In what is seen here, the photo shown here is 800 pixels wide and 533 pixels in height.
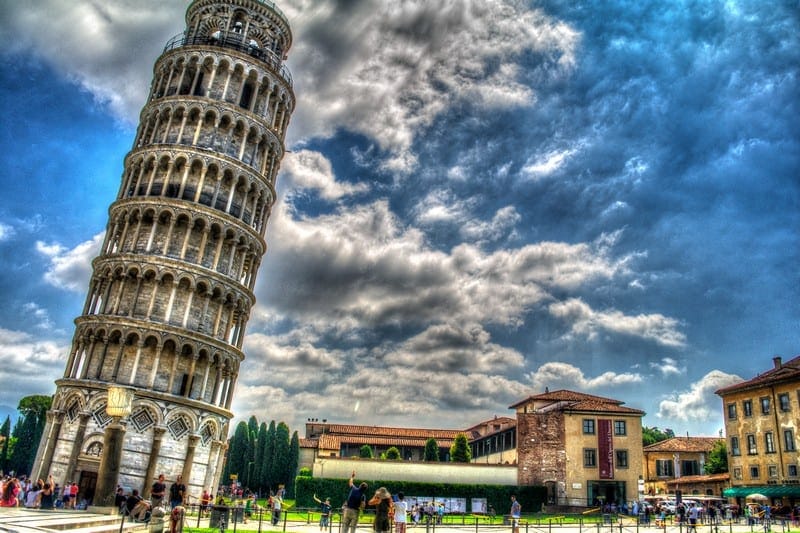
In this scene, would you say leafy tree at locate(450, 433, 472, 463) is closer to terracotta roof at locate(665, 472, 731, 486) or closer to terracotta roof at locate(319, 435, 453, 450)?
terracotta roof at locate(319, 435, 453, 450)

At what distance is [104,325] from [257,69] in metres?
22.0

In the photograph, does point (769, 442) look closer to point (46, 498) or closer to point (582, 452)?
point (582, 452)

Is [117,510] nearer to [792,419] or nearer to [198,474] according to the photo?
[198,474]

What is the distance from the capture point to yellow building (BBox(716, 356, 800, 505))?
148ft

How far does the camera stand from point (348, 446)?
81688 mm

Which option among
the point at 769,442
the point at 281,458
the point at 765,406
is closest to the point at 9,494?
the point at 281,458

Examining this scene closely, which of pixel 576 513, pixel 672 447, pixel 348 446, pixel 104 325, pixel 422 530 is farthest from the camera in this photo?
pixel 348 446

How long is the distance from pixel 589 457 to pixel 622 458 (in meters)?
2.86

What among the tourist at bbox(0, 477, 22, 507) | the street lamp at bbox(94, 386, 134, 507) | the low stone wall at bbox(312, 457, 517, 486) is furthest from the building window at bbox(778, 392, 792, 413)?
the tourist at bbox(0, 477, 22, 507)

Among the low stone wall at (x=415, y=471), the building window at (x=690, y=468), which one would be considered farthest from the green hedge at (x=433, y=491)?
the building window at (x=690, y=468)

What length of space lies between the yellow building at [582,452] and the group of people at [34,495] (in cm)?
3490

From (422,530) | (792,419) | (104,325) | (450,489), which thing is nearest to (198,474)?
(104,325)

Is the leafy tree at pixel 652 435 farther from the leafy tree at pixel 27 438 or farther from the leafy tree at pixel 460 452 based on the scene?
the leafy tree at pixel 27 438

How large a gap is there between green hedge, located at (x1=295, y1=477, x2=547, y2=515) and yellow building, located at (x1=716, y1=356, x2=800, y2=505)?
16428 mm
